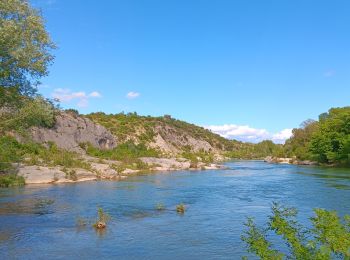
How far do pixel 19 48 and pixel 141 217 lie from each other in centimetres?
1433

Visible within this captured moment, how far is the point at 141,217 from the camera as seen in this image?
85.7 feet

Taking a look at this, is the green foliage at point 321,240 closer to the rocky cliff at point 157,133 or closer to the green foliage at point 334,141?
the green foliage at point 334,141

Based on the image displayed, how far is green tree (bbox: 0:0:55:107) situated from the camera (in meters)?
14.4

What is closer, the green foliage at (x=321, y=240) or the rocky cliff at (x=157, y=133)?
the green foliage at (x=321, y=240)

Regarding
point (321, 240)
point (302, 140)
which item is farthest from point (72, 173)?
point (302, 140)

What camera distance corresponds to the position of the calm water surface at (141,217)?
18422mm

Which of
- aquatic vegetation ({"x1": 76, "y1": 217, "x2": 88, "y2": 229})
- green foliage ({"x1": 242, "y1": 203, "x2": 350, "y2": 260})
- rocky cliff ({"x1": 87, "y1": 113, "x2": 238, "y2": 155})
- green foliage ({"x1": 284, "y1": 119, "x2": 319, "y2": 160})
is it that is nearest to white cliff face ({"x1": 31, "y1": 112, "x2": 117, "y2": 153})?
rocky cliff ({"x1": 87, "y1": 113, "x2": 238, "y2": 155})

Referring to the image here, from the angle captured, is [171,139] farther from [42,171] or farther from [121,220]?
[121,220]

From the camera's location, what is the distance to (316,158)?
91.8 meters

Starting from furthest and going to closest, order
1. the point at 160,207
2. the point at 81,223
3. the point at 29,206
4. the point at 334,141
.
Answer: the point at 334,141, the point at 29,206, the point at 160,207, the point at 81,223

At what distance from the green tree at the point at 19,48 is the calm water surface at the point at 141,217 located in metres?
6.85

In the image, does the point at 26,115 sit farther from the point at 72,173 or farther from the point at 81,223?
the point at 72,173

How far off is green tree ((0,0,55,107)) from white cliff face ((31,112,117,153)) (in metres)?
48.9

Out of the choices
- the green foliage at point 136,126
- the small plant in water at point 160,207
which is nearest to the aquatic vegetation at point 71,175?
the small plant in water at point 160,207
